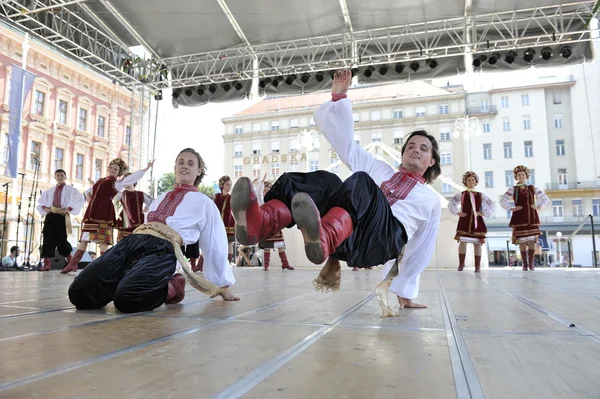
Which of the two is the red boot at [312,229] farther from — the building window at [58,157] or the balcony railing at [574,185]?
the balcony railing at [574,185]

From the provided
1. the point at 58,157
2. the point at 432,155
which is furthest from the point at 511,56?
the point at 58,157

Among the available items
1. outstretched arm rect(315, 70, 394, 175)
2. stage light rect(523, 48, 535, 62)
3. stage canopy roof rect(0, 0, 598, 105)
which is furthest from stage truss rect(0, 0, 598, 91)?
outstretched arm rect(315, 70, 394, 175)

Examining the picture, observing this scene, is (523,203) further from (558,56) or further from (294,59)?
(294,59)

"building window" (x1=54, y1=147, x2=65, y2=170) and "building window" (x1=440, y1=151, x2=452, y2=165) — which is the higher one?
"building window" (x1=440, y1=151, x2=452, y2=165)

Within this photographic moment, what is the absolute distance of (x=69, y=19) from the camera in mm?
7445

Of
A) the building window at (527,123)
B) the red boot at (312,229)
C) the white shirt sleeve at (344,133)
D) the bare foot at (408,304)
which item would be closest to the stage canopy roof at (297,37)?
the white shirt sleeve at (344,133)

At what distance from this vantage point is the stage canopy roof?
720cm

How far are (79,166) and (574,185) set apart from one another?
27165 mm

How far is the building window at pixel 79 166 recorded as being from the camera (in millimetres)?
19047

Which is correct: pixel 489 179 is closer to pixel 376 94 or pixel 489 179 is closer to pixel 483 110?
pixel 483 110

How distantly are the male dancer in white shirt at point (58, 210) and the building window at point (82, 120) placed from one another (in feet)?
46.9

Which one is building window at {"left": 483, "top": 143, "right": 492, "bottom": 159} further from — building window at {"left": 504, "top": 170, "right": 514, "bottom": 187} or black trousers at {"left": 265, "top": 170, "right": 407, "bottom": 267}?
black trousers at {"left": 265, "top": 170, "right": 407, "bottom": 267}

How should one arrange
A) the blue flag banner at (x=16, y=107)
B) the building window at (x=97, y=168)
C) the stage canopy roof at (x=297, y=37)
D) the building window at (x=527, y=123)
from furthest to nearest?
1. the building window at (x=527, y=123)
2. the building window at (x=97, y=168)
3. the blue flag banner at (x=16, y=107)
4. the stage canopy roof at (x=297, y=37)

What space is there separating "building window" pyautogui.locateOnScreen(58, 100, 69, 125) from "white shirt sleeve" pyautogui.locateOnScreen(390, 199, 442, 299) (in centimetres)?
1912
